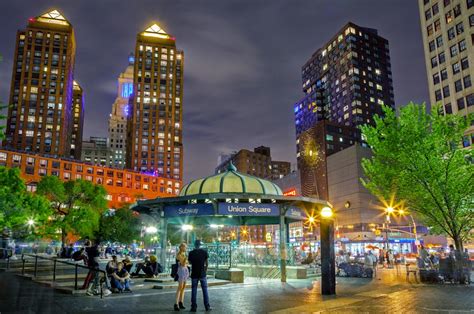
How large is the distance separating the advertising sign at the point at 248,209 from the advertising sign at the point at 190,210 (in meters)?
0.61

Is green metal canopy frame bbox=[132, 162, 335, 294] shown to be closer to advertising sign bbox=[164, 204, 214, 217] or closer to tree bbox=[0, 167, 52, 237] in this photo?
advertising sign bbox=[164, 204, 214, 217]

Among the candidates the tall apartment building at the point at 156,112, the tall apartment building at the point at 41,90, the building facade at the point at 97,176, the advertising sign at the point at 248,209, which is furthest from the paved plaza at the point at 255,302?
the tall apartment building at the point at 156,112

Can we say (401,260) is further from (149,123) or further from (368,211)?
(149,123)

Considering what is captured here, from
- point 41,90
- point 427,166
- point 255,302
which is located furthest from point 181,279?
point 41,90

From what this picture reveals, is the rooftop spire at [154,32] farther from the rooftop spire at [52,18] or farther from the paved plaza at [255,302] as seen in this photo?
the paved plaza at [255,302]

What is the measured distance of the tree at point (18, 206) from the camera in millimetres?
29469

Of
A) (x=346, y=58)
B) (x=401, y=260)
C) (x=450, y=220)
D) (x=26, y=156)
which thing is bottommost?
(x=401, y=260)

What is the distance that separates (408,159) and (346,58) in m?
162

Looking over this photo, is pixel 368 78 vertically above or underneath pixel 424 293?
above

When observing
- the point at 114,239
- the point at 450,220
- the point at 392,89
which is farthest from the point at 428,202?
the point at 392,89

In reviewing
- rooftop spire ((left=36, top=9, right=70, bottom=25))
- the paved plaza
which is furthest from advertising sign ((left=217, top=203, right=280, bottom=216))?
rooftop spire ((left=36, top=9, right=70, bottom=25))

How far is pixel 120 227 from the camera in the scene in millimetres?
68000

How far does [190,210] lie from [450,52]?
7239cm

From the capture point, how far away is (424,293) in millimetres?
15609
